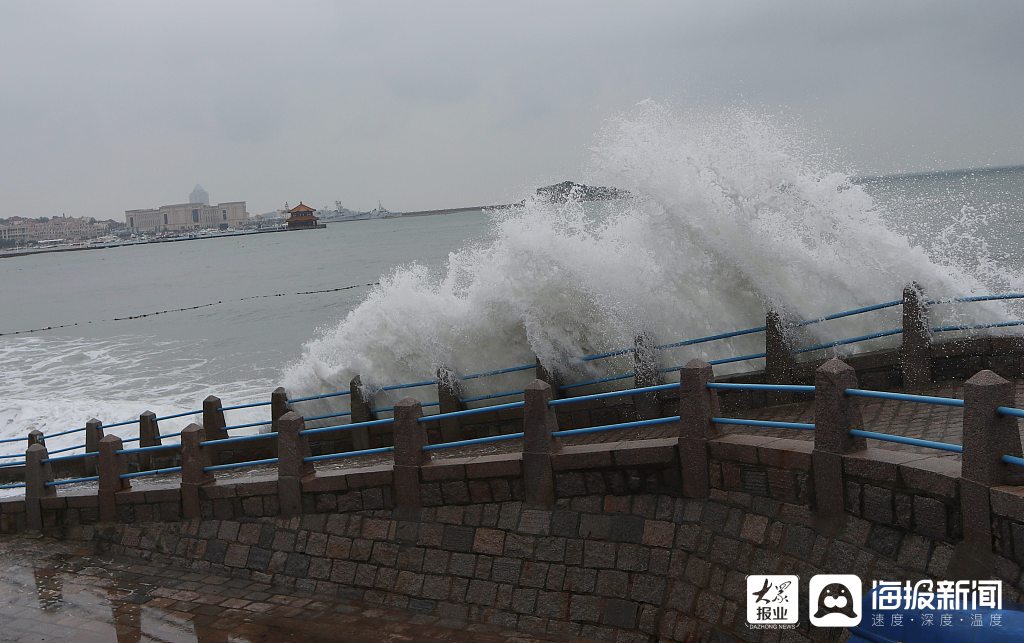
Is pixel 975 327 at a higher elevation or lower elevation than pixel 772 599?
higher

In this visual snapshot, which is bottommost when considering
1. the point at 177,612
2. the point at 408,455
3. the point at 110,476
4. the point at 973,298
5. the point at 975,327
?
the point at 177,612

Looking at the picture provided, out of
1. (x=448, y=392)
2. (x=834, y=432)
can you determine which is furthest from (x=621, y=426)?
(x=448, y=392)

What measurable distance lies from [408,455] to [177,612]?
2.81m

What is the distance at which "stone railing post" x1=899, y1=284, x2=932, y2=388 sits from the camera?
33.0ft

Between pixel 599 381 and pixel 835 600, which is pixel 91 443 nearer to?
pixel 599 381

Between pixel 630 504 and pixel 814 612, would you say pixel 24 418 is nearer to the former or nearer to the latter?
pixel 630 504

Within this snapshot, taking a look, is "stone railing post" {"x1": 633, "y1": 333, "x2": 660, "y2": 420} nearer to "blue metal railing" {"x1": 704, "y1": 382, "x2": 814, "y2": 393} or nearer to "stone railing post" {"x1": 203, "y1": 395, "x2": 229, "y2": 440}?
"blue metal railing" {"x1": 704, "y1": 382, "x2": 814, "y2": 393}

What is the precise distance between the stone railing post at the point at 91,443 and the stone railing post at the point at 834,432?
10574 millimetres

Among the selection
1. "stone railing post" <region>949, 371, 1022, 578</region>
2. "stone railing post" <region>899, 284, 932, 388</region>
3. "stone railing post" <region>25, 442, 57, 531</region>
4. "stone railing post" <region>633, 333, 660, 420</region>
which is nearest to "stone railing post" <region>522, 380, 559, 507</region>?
"stone railing post" <region>633, 333, 660, 420</region>

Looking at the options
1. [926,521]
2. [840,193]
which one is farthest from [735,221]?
[926,521]

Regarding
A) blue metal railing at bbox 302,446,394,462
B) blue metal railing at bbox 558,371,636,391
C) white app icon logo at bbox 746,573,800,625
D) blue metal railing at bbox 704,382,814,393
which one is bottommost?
white app icon logo at bbox 746,573,800,625

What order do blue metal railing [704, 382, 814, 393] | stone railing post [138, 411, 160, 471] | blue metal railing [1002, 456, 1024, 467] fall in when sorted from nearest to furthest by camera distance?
blue metal railing [1002, 456, 1024, 467]
blue metal railing [704, 382, 814, 393]
stone railing post [138, 411, 160, 471]

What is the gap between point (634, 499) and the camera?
7758mm

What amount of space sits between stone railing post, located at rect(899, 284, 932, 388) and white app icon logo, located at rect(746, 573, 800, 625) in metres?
4.57
